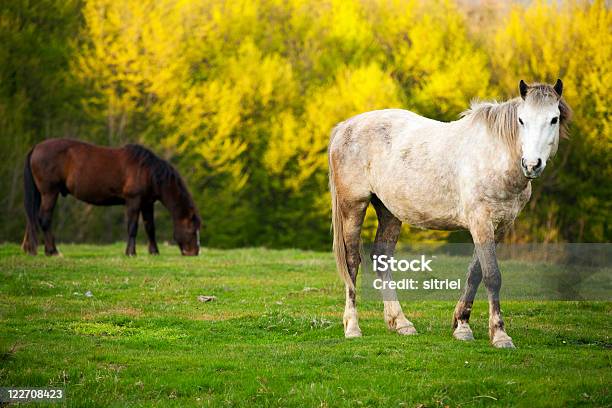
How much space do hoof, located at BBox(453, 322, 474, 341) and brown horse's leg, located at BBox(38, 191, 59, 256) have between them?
11766mm

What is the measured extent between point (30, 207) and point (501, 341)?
13.2 metres

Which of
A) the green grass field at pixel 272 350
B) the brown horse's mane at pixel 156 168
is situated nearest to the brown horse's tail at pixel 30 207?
the brown horse's mane at pixel 156 168

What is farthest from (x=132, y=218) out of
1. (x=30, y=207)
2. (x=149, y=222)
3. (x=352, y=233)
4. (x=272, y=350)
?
(x=272, y=350)

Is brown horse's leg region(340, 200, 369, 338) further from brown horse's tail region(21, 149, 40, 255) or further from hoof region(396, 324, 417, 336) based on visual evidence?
brown horse's tail region(21, 149, 40, 255)

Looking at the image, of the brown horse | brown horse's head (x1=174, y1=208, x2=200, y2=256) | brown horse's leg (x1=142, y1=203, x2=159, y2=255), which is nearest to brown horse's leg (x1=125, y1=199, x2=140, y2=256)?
the brown horse

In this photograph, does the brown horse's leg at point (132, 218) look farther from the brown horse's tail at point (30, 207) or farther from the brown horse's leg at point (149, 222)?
the brown horse's tail at point (30, 207)

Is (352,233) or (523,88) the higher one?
(523,88)

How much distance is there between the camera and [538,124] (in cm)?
757

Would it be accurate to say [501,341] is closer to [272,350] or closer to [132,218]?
[272,350]

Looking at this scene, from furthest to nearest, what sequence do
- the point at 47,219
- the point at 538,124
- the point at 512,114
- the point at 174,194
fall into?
the point at 174,194 < the point at 47,219 < the point at 512,114 < the point at 538,124

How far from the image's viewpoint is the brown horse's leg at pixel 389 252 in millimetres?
8930

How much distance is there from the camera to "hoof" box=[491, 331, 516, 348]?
7.87m

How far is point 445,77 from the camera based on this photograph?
31938 millimetres

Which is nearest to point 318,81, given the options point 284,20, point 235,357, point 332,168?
point 284,20
